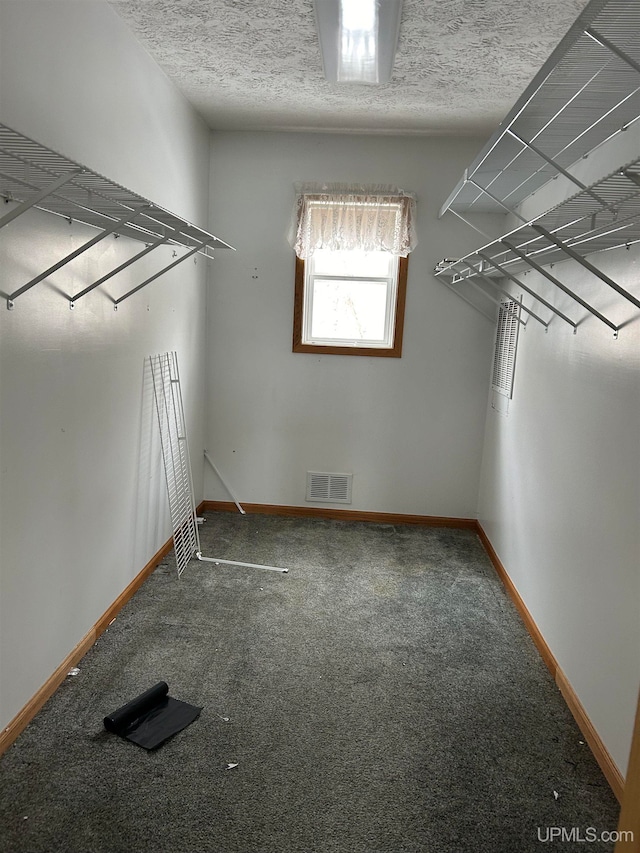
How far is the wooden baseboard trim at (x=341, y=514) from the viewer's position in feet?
15.4

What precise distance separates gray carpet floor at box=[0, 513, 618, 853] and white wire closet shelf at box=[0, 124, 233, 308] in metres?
1.52

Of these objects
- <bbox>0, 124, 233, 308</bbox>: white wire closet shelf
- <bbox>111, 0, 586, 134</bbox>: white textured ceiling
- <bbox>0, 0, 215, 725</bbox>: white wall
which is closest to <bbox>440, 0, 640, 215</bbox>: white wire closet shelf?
<bbox>111, 0, 586, 134</bbox>: white textured ceiling

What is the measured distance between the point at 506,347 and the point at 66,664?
9.91 feet

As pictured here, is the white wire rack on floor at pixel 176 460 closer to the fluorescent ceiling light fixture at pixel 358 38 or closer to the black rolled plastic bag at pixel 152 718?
the black rolled plastic bag at pixel 152 718

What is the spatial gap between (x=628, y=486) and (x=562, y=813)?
1.06 metres

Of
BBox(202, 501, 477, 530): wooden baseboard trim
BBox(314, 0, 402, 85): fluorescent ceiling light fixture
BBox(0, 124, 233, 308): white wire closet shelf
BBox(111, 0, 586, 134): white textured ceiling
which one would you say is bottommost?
BBox(202, 501, 477, 530): wooden baseboard trim

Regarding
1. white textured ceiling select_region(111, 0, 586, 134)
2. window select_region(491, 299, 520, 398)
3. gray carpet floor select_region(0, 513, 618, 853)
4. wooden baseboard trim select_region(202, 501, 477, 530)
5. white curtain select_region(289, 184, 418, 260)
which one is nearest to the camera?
gray carpet floor select_region(0, 513, 618, 853)

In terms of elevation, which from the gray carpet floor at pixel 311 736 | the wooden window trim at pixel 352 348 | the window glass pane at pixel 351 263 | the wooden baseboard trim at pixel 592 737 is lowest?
the gray carpet floor at pixel 311 736

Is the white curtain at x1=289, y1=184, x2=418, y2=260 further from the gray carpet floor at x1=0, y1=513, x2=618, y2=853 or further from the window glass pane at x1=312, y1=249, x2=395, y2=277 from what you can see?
the gray carpet floor at x1=0, y1=513, x2=618, y2=853

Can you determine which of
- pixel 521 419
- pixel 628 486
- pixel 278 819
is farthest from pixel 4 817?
pixel 521 419

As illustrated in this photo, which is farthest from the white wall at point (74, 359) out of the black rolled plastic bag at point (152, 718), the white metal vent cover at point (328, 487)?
the white metal vent cover at point (328, 487)

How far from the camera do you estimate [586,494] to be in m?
2.54

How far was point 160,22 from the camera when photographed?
2717 millimetres

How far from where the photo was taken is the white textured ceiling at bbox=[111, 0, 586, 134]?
8.21ft
